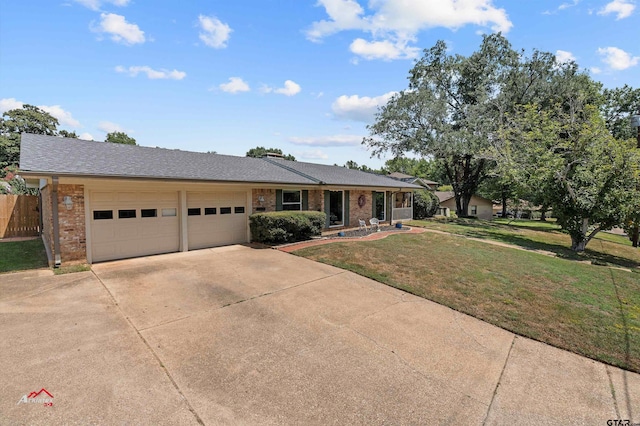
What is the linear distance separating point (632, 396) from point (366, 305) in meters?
3.58

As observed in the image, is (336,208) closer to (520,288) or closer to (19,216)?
(520,288)

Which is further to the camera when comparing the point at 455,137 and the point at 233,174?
the point at 455,137

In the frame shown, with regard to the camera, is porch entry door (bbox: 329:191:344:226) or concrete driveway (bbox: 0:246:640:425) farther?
porch entry door (bbox: 329:191:344:226)

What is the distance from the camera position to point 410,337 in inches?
179

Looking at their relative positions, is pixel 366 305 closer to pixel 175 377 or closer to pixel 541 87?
pixel 175 377

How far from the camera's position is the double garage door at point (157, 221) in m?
8.42

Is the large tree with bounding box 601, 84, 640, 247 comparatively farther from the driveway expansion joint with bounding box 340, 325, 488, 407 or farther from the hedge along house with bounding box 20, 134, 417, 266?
the driveway expansion joint with bounding box 340, 325, 488, 407

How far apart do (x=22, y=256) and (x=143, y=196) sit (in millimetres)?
4157

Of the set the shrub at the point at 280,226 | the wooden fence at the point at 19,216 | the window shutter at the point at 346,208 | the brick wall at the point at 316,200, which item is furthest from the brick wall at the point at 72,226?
the window shutter at the point at 346,208

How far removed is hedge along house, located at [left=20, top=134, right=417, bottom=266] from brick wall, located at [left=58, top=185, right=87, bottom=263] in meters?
0.02

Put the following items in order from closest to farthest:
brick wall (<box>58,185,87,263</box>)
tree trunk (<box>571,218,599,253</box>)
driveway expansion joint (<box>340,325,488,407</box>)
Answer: driveway expansion joint (<box>340,325,488,407</box>) < brick wall (<box>58,185,87,263</box>) < tree trunk (<box>571,218,599,253</box>)

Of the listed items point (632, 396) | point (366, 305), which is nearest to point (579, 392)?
point (632, 396)

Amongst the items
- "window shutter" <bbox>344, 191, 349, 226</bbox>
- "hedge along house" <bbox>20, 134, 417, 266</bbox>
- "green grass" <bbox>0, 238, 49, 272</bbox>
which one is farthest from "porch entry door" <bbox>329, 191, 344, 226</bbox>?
"green grass" <bbox>0, 238, 49, 272</bbox>

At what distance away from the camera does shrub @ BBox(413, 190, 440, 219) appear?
24.0m
